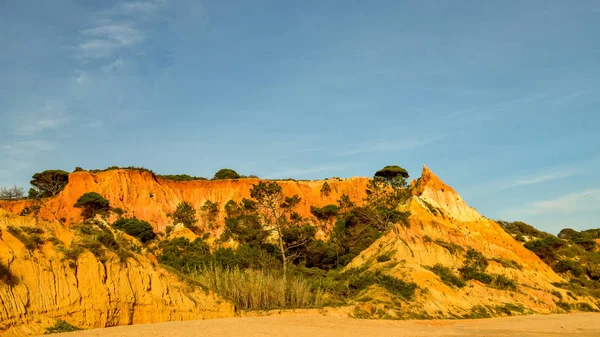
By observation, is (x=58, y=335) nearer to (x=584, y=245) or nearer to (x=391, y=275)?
(x=391, y=275)

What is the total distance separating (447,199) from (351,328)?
25.8 meters

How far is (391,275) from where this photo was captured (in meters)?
28.9

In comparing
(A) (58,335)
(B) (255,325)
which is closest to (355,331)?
(B) (255,325)

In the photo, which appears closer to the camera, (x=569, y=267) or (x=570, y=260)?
(x=569, y=267)

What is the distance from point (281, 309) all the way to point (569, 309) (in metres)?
21.1

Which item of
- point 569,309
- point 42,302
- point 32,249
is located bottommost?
point 569,309

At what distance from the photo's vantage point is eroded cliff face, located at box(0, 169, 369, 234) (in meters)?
56.2

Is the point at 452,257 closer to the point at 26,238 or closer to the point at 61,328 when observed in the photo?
the point at 61,328

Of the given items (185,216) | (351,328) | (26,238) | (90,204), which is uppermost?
(90,204)

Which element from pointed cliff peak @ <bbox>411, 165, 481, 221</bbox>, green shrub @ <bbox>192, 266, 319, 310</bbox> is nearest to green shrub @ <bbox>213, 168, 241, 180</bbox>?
pointed cliff peak @ <bbox>411, 165, 481, 221</bbox>

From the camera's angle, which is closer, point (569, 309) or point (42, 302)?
point (42, 302)

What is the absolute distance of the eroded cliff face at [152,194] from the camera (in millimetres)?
56156

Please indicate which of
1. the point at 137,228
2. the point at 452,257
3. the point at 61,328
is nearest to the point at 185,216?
the point at 137,228

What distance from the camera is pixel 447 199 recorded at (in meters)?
41.9
